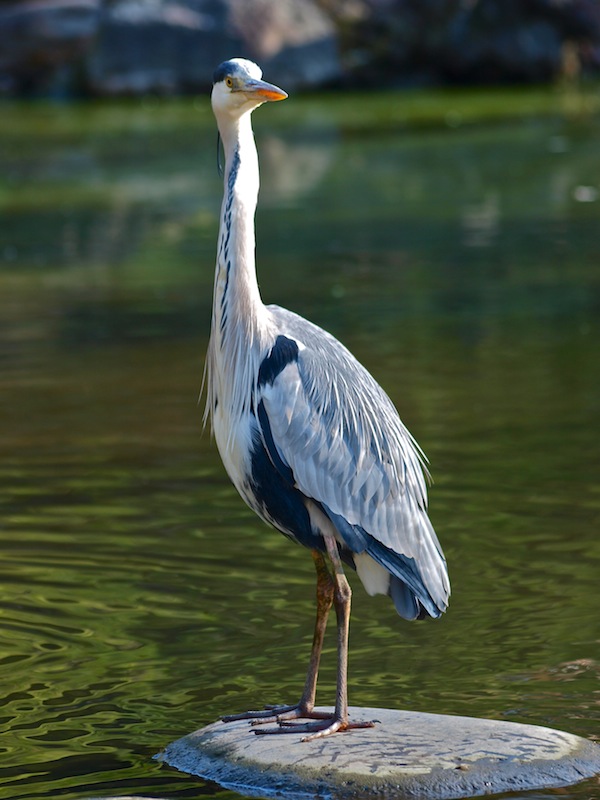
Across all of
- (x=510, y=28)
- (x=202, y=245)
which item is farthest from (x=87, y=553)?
(x=510, y=28)

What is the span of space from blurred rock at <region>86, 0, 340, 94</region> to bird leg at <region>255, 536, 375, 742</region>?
75.7 ft

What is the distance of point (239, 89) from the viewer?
493 centimetres

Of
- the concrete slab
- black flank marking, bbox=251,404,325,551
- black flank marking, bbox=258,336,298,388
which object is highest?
black flank marking, bbox=258,336,298,388

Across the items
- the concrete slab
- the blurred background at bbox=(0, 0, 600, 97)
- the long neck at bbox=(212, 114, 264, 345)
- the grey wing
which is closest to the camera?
the concrete slab

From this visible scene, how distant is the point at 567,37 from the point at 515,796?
2596 centimetres

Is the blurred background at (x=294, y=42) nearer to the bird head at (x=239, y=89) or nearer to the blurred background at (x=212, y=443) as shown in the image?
the blurred background at (x=212, y=443)

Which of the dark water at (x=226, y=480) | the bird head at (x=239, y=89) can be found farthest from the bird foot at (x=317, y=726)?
the bird head at (x=239, y=89)

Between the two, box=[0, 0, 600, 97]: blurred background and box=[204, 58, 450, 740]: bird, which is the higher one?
box=[0, 0, 600, 97]: blurred background

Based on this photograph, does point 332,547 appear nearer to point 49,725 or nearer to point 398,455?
point 398,455

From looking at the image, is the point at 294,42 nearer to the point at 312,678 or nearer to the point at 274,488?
the point at 274,488

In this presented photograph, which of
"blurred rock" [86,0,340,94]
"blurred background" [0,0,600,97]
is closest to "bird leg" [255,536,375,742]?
"blurred background" [0,0,600,97]

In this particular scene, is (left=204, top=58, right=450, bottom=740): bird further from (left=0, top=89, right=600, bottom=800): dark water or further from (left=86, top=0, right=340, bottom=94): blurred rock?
(left=86, top=0, right=340, bottom=94): blurred rock

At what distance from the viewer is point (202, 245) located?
14656 millimetres

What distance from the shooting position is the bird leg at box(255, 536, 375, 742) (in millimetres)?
4723
